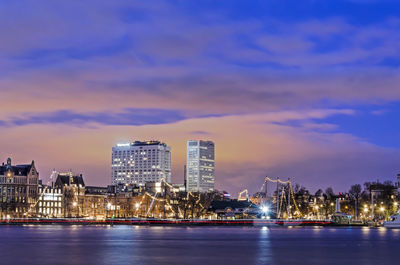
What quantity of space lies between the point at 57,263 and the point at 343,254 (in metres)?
27.9

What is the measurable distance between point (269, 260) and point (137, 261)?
441 inches

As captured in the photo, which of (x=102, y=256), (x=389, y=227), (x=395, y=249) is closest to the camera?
(x=102, y=256)

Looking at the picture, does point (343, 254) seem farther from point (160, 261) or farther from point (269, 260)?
point (160, 261)

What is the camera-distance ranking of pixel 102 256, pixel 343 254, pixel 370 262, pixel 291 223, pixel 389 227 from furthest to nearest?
pixel 291 223 < pixel 389 227 < pixel 343 254 < pixel 102 256 < pixel 370 262

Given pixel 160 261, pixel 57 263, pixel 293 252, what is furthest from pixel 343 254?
pixel 57 263

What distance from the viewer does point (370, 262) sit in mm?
56438

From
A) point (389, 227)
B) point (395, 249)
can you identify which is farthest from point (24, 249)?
point (389, 227)

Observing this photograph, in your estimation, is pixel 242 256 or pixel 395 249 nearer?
pixel 242 256

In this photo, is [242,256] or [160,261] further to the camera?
[242,256]

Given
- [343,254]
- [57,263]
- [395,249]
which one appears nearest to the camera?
[57,263]

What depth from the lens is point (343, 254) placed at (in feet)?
215

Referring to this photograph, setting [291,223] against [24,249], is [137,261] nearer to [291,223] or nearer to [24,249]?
[24,249]

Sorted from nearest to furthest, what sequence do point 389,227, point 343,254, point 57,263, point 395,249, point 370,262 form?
point 57,263 → point 370,262 → point 343,254 → point 395,249 → point 389,227

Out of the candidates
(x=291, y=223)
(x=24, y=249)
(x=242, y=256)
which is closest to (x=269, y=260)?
(x=242, y=256)
